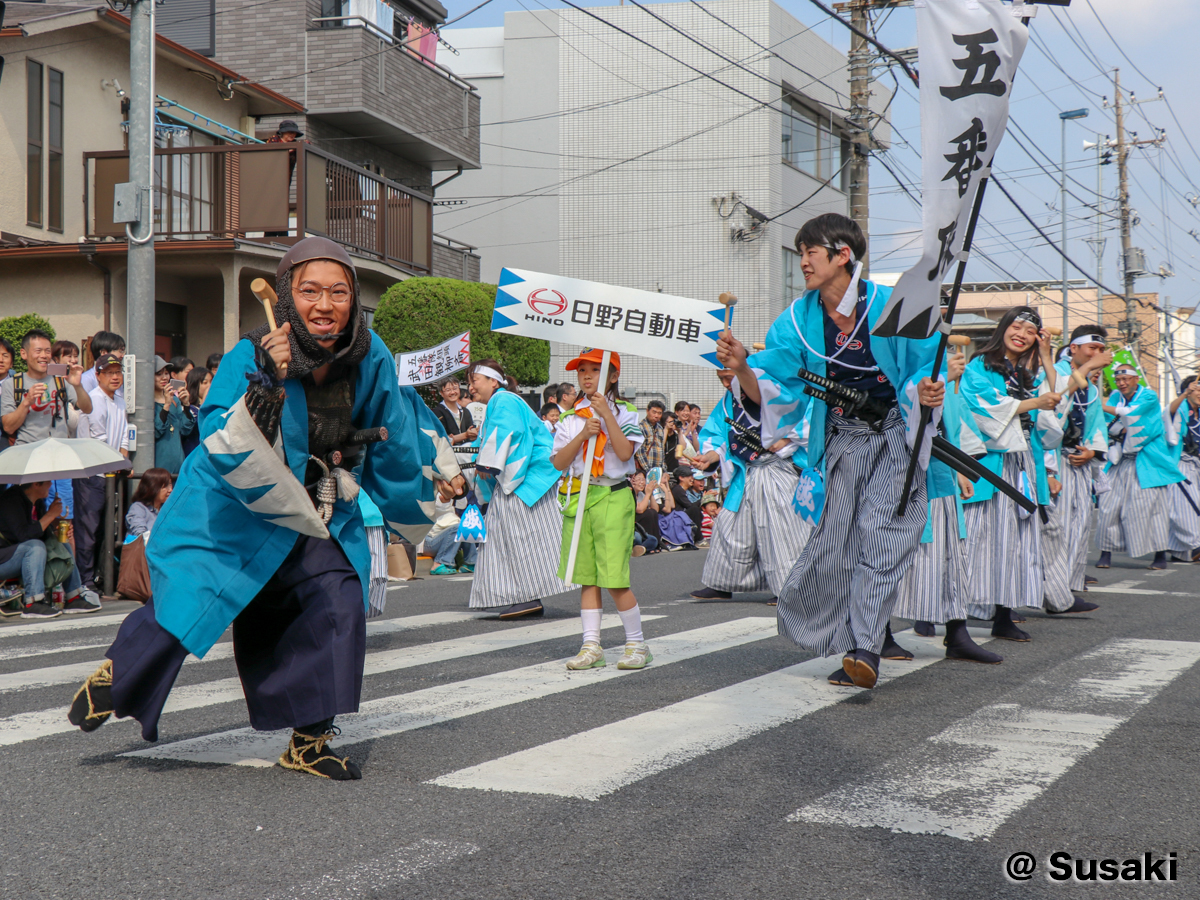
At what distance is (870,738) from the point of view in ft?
15.0

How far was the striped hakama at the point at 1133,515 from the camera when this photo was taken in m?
12.9

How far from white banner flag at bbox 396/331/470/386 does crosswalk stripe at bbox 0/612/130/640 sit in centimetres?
483

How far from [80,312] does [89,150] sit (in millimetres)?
2166

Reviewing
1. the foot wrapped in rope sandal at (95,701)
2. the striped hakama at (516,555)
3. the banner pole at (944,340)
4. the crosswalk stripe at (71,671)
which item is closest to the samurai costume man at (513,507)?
the striped hakama at (516,555)

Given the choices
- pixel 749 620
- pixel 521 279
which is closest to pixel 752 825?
pixel 521 279

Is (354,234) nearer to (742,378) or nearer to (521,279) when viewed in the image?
(521,279)

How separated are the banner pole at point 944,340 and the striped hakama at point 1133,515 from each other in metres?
8.59

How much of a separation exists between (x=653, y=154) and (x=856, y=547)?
25.0 m

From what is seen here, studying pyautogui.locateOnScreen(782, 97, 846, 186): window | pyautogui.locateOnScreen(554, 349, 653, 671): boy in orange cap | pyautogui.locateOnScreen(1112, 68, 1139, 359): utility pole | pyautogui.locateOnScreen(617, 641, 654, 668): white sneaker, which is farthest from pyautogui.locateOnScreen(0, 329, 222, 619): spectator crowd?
pyautogui.locateOnScreen(1112, 68, 1139, 359): utility pole

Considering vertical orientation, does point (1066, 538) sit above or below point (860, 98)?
below

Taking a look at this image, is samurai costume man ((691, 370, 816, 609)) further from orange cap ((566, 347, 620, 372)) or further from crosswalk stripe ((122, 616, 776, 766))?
orange cap ((566, 347, 620, 372))

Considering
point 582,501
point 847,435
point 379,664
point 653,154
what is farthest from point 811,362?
point 653,154

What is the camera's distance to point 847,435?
18.9ft

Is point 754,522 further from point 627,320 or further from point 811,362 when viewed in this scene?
point 811,362
